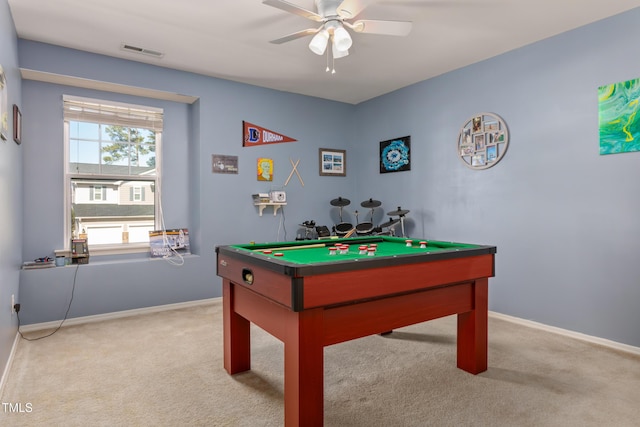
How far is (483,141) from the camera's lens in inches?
152

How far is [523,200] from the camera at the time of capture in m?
3.54

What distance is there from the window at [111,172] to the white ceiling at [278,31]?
659 mm

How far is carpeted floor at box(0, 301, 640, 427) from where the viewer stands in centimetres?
Answer: 194

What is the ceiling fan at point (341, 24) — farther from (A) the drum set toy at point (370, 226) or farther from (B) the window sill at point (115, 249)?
(B) the window sill at point (115, 249)

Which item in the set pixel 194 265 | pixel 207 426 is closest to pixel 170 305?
pixel 194 265

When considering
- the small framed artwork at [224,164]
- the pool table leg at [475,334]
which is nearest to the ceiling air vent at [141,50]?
the small framed artwork at [224,164]

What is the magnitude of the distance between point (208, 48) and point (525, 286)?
389cm

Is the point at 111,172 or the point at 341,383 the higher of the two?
the point at 111,172

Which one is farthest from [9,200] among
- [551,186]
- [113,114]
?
[551,186]

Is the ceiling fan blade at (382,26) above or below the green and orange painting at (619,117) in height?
above

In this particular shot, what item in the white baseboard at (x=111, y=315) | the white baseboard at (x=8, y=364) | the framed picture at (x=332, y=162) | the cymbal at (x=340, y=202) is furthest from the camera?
the framed picture at (x=332, y=162)

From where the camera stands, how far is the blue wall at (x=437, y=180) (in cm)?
302

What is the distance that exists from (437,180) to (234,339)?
9.95ft

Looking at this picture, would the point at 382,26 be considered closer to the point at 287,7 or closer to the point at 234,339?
the point at 287,7
